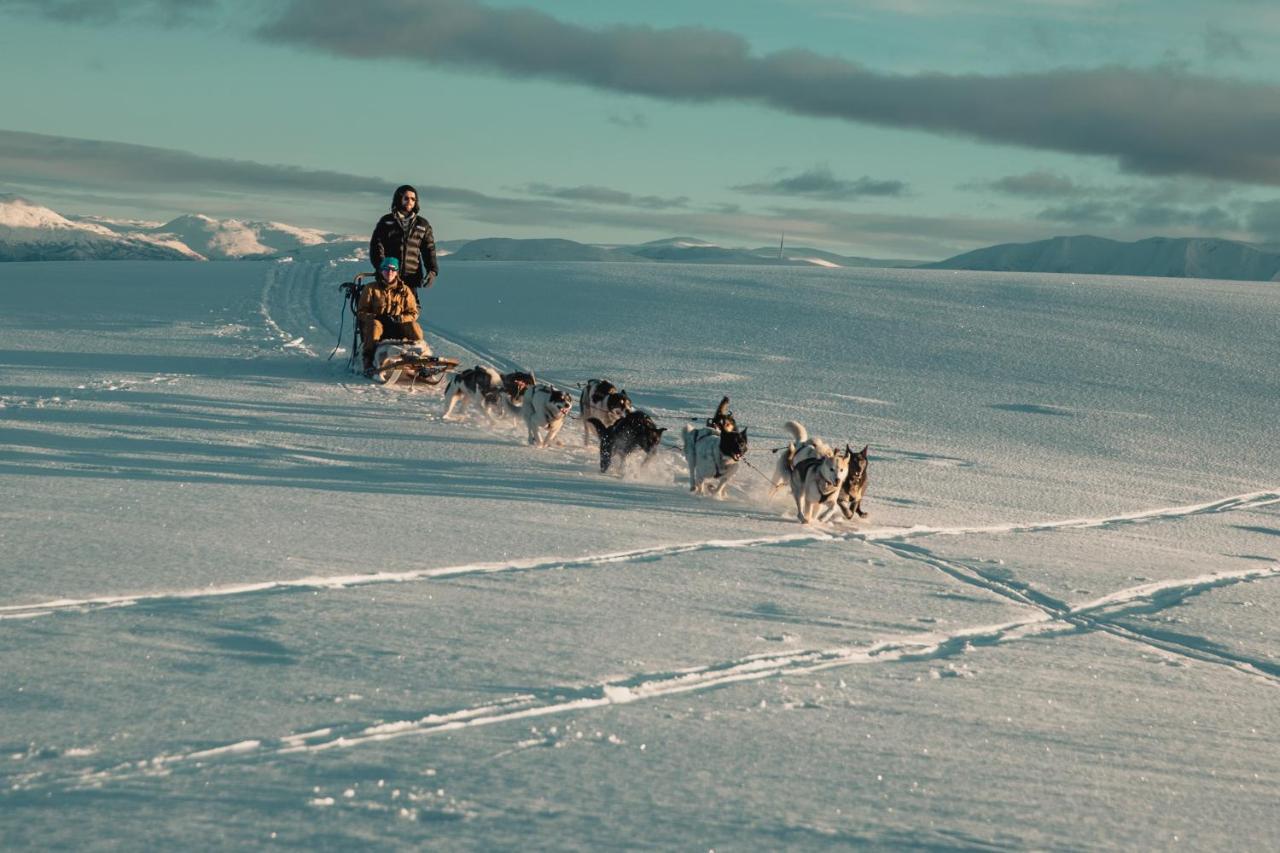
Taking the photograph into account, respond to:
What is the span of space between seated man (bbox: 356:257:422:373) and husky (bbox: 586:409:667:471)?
4.08 metres

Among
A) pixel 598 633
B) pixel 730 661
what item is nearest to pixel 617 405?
pixel 598 633

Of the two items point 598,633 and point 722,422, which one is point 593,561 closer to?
point 598,633

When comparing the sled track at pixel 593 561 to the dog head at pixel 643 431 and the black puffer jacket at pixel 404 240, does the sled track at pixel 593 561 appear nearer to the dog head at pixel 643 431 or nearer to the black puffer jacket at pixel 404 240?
the dog head at pixel 643 431

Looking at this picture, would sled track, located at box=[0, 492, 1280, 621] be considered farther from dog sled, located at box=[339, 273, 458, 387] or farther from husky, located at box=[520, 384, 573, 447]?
dog sled, located at box=[339, 273, 458, 387]

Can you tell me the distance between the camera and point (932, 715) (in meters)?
3.95

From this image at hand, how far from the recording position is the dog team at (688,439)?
7.52m

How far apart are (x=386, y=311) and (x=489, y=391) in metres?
2.51

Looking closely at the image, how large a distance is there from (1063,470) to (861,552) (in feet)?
14.7

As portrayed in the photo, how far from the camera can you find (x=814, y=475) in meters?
7.44

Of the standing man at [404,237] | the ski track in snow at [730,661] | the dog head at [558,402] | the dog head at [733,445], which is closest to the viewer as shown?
the ski track in snow at [730,661]

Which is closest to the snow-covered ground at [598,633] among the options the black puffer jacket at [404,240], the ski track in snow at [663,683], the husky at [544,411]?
the ski track in snow at [663,683]

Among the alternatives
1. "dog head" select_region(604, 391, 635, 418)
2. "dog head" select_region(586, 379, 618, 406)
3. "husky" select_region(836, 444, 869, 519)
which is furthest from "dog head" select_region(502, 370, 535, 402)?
"husky" select_region(836, 444, 869, 519)

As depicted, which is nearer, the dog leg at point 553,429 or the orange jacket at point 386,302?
the dog leg at point 553,429

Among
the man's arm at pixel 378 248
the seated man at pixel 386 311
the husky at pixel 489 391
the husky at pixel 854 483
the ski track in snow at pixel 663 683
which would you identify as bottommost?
the ski track in snow at pixel 663 683
